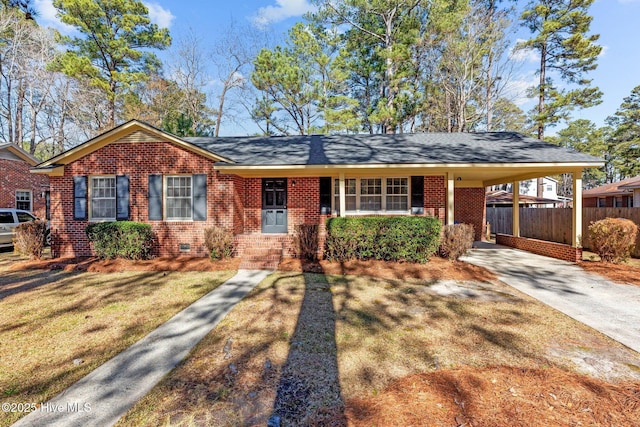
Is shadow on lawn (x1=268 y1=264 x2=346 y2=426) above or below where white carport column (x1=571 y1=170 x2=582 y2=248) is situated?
below

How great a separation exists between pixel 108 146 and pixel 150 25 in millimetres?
17225

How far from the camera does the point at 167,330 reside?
413 cm

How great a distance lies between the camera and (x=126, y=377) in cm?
301

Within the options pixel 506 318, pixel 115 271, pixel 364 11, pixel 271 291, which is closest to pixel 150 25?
pixel 364 11

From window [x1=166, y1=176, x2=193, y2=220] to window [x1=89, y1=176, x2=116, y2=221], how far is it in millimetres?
1866

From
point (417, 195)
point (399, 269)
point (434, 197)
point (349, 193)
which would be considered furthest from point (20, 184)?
point (434, 197)

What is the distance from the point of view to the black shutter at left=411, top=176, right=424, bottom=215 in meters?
9.88

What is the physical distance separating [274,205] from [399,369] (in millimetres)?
7850

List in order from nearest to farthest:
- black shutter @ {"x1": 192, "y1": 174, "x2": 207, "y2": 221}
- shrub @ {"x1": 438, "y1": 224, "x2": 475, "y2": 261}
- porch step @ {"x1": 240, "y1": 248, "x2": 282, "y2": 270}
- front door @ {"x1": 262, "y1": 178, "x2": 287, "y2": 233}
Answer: porch step @ {"x1": 240, "y1": 248, "x2": 282, "y2": 270}, shrub @ {"x1": 438, "y1": 224, "x2": 475, "y2": 261}, black shutter @ {"x1": 192, "y1": 174, "x2": 207, "y2": 221}, front door @ {"x1": 262, "y1": 178, "x2": 287, "y2": 233}

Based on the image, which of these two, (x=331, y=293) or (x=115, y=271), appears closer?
(x=331, y=293)

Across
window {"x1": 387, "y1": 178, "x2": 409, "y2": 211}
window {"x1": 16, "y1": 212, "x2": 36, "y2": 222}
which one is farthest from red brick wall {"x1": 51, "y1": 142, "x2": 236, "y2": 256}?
window {"x1": 387, "y1": 178, "x2": 409, "y2": 211}

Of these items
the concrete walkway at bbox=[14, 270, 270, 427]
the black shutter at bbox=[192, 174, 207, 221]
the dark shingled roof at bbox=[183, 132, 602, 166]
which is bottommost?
the concrete walkway at bbox=[14, 270, 270, 427]

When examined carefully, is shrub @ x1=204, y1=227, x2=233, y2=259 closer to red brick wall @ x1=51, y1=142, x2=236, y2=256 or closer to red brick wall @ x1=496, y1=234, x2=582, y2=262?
red brick wall @ x1=51, y1=142, x2=236, y2=256

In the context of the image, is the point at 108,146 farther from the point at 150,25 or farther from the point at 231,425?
the point at 150,25
